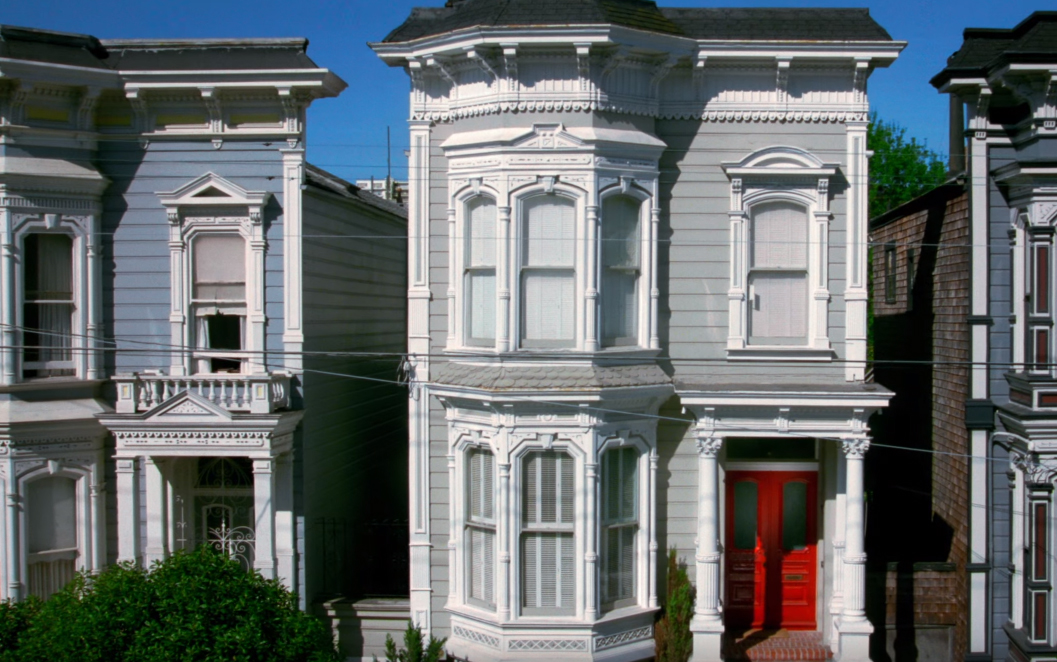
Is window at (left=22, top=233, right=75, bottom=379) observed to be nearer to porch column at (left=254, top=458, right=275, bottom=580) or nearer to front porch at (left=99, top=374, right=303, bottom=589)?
front porch at (left=99, top=374, right=303, bottom=589)

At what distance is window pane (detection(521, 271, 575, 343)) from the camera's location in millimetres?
12070

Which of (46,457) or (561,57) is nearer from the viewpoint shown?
(561,57)

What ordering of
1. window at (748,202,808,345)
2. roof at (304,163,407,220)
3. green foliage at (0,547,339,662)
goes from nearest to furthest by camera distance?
green foliage at (0,547,339,662) → window at (748,202,808,345) → roof at (304,163,407,220)

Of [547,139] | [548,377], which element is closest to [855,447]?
[548,377]

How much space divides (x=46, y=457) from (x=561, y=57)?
8.54m

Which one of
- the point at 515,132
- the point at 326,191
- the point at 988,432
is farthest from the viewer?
the point at 326,191

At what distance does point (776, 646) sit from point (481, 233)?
21.8ft

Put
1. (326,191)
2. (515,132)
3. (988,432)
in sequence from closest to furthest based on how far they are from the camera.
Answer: (515,132) < (988,432) < (326,191)

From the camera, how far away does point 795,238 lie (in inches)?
497

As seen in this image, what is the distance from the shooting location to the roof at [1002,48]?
39.0 feet

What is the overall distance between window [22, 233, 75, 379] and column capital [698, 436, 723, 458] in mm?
8484

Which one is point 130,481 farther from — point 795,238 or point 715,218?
point 795,238

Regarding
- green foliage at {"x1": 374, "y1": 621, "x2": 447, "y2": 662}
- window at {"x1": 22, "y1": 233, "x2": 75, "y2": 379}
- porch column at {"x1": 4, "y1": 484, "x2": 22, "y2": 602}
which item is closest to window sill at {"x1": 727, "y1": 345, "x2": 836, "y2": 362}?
green foliage at {"x1": 374, "y1": 621, "x2": 447, "y2": 662}

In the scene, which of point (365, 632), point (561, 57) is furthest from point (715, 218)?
point (365, 632)
